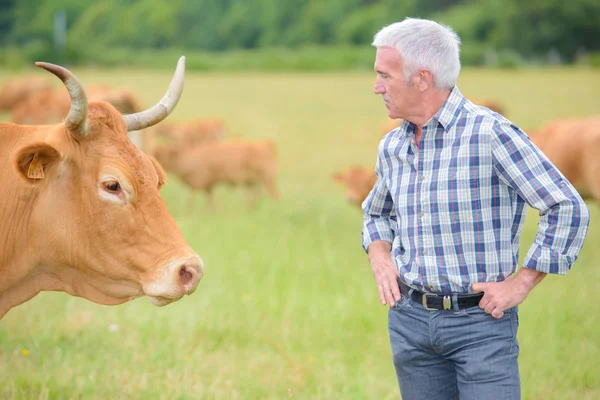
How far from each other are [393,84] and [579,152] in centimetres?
713

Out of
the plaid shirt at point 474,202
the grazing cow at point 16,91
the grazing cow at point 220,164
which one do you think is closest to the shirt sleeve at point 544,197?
the plaid shirt at point 474,202

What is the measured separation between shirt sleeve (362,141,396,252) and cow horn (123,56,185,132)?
111 centimetres

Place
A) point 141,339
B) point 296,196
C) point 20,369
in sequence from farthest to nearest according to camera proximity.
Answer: point 296,196 < point 141,339 < point 20,369

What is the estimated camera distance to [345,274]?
7727mm

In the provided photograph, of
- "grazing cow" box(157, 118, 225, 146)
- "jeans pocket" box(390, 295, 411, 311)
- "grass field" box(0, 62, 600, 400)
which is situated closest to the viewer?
"jeans pocket" box(390, 295, 411, 311)

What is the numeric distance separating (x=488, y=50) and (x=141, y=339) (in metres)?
25.6

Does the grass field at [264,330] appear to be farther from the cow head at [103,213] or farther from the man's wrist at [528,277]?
the man's wrist at [528,277]

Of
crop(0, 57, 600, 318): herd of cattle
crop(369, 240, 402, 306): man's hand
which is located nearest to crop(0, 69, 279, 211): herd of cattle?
crop(0, 57, 600, 318): herd of cattle

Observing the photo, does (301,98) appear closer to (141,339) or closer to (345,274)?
(345,274)

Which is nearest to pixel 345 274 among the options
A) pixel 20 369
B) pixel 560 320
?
pixel 560 320

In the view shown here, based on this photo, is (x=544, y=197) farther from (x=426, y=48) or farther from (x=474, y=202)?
(x=426, y=48)

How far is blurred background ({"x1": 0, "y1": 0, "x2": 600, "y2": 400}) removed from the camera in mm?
4895

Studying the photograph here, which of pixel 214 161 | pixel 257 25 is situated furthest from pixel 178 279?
pixel 257 25

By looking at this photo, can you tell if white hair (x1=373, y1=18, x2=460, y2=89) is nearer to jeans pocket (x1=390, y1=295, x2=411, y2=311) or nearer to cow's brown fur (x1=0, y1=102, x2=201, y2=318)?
jeans pocket (x1=390, y1=295, x2=411, y2=311)
